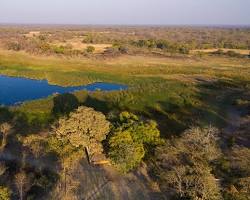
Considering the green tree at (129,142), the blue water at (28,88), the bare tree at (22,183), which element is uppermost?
the green tree at (129,142)

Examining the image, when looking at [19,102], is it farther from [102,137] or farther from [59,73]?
[102,137]

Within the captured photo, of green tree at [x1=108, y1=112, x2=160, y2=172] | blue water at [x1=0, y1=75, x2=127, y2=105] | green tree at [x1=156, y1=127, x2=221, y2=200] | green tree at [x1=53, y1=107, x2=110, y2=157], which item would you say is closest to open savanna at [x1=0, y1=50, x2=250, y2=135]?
blue water at [x1=0, y1=75, x2=127, y2=105]

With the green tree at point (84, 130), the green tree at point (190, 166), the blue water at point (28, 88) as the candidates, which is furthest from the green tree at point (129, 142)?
the blue water at point (28, 88)

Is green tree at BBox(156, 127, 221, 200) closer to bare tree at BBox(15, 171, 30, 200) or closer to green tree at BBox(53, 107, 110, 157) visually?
green tree at BBox(53, 107, 110, 157)

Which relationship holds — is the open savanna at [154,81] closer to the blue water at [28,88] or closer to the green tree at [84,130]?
the blue water at [28,88]

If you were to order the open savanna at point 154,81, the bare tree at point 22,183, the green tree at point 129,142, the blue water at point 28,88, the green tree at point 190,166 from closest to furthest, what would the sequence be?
the green tree at point 190,166 → the bare tree at point 22,183 → the green tree at point 129,142 → the open savanna at point 154,81 → the blue water at point 28,88

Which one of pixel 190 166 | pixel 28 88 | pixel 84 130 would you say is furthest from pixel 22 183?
pixel 28 88

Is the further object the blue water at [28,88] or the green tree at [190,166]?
the blue water at [28,88]

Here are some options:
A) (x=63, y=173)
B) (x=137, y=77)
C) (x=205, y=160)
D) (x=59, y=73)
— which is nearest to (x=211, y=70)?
(x=137, y=77)
